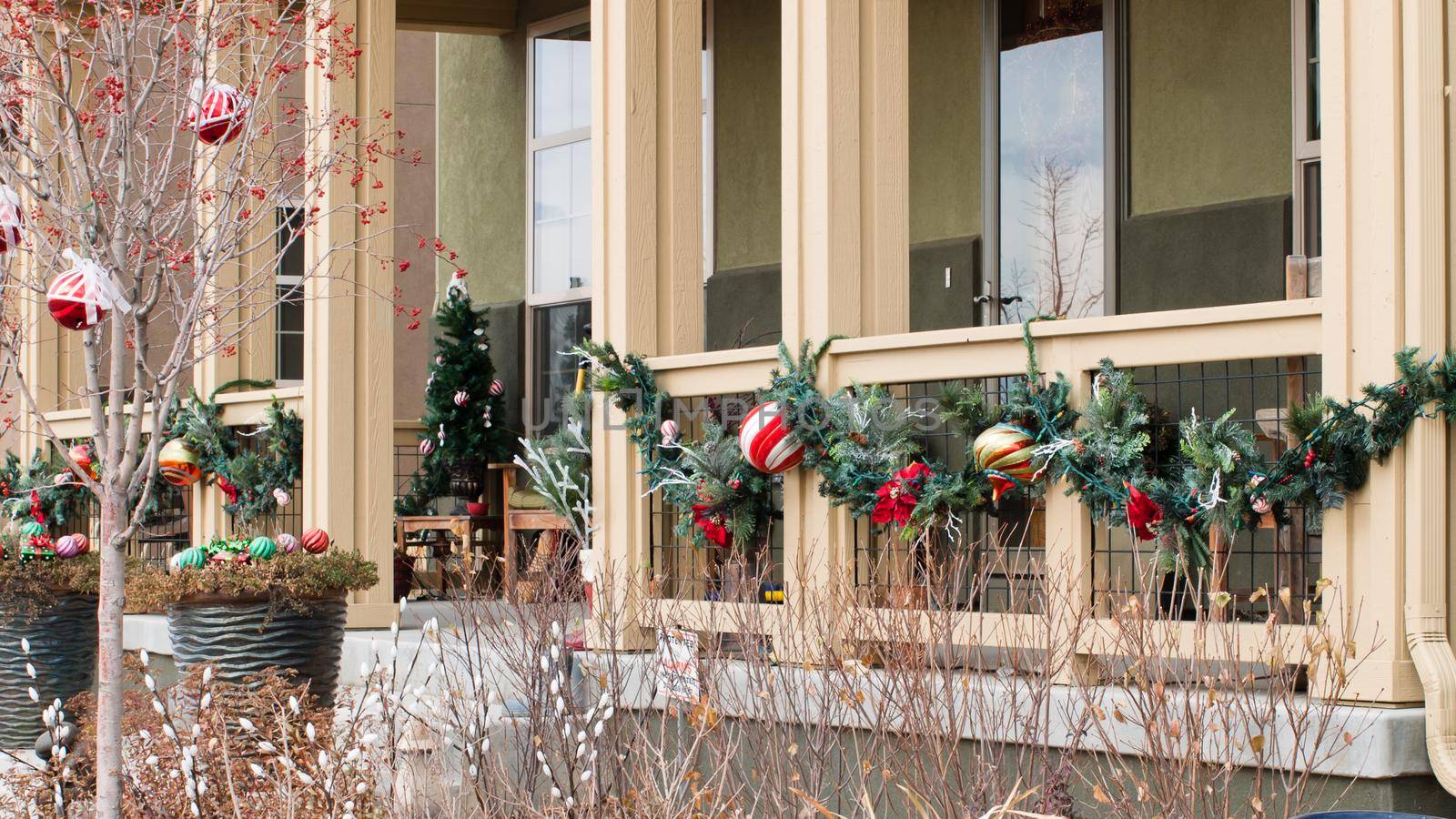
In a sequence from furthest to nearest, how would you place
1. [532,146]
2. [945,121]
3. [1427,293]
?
[532,146] < [945,121] < [1427,293]

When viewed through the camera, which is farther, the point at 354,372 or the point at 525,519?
the point at 525,519

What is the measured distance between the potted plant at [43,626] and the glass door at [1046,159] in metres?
4.90

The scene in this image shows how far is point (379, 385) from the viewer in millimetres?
8406

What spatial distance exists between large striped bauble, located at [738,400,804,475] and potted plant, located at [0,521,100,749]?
3.79 m

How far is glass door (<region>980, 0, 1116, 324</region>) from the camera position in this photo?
8484mm

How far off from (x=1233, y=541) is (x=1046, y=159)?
4.62 metres

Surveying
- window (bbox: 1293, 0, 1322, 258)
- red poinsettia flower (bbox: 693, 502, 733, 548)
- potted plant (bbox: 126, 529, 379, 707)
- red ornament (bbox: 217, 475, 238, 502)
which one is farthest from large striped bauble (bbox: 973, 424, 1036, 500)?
red ornament (bbox: 217, 475, 238, 502)

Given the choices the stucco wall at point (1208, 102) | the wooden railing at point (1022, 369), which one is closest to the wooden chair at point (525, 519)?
the wooden railing at point (1022, 369)

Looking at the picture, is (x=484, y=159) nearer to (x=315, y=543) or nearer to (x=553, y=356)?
(x=553, y=356)

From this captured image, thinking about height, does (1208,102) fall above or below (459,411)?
above

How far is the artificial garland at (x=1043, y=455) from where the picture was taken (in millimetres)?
4438

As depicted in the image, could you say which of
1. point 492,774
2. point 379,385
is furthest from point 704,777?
point 379,385

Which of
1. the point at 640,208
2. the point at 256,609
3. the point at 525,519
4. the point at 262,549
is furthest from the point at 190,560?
the point at 525,519

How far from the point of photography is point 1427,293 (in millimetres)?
4352
